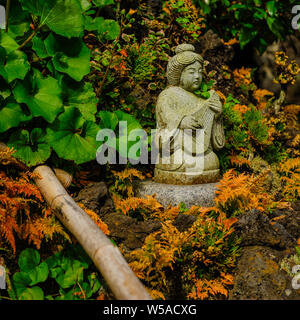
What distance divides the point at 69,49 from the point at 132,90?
146 centimetres

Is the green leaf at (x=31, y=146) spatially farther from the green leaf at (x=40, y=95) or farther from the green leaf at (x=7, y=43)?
the green leaf at (x=7, y=43)

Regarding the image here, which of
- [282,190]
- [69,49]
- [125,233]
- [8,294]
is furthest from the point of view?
[282,190]

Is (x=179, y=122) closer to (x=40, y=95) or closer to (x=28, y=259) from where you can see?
(x=40, y=95)

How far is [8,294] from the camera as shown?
2.52 meters

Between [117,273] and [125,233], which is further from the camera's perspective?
[125,233]

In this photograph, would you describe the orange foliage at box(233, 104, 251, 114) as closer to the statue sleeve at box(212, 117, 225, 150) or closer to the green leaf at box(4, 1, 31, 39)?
the statue sleeve at box(212, 117, 225, 150)

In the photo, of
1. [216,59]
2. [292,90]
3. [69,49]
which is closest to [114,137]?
[69,49]

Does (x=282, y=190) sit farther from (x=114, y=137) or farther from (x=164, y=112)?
(x=114, y=137)

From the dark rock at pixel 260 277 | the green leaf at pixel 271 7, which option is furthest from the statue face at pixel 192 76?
the green leaf at pixel 271 7

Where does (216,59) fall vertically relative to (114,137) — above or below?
above

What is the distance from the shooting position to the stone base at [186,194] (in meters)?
3.40

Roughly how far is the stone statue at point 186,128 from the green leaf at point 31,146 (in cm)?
132

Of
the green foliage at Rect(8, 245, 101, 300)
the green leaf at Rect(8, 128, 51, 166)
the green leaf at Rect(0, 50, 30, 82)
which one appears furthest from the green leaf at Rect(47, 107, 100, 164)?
the green foliage at Rect(8, 245, 101, 300)

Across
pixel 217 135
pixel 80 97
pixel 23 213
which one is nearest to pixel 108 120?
pixel 80 97
